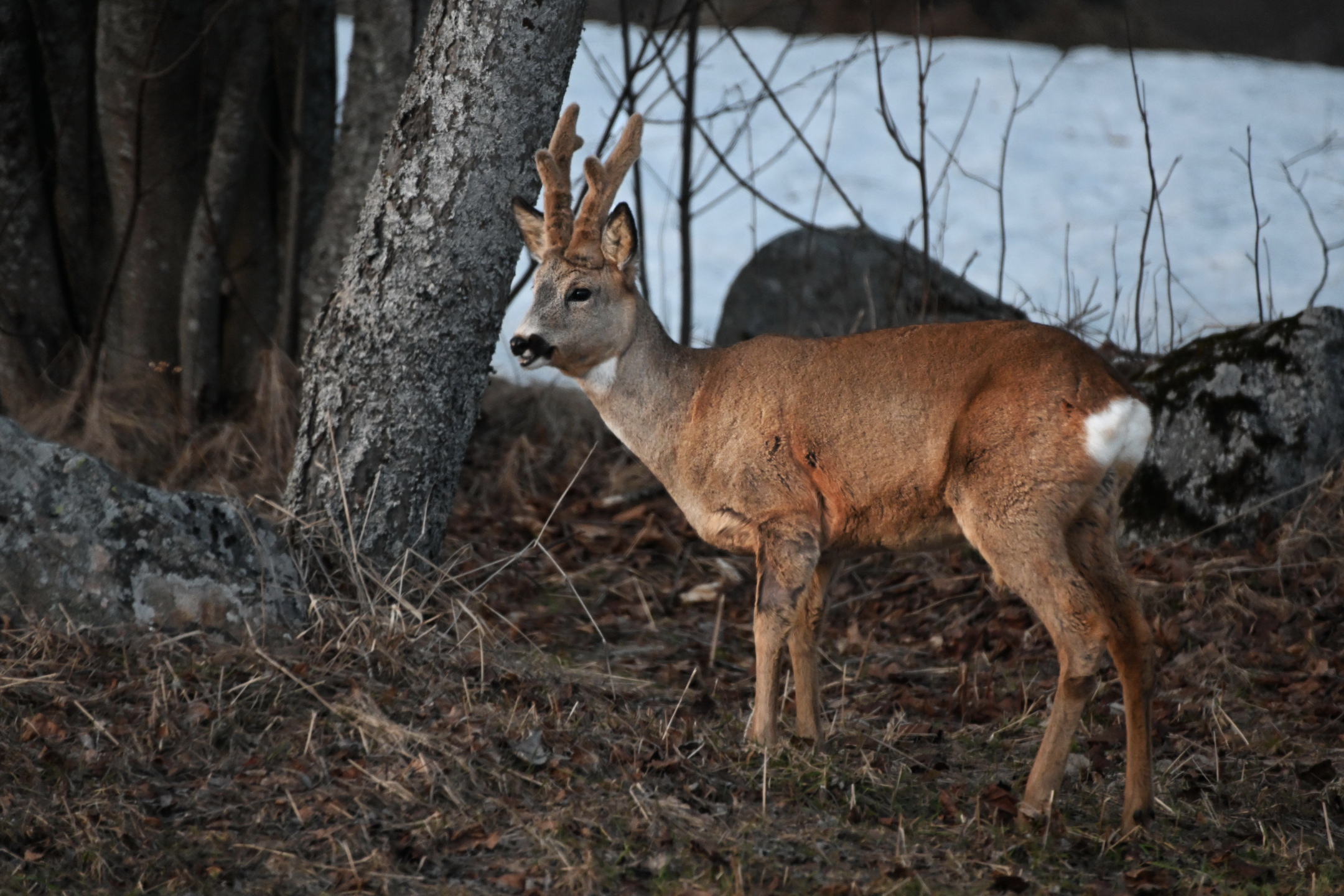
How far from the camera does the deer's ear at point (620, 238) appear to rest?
504 cm

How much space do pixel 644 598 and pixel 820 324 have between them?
376cm

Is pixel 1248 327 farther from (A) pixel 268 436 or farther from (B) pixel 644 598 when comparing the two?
(A) pixel 268 436

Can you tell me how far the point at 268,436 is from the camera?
7711 mm

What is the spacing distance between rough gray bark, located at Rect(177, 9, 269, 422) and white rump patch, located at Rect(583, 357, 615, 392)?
13.1 feet

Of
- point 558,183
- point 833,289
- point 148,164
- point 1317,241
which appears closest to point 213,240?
point 148,164

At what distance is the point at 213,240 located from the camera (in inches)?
322

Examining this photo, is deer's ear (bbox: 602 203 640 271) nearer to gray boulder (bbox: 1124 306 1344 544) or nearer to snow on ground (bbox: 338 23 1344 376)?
gray boulder (bbox: 1124 306 1344 544)

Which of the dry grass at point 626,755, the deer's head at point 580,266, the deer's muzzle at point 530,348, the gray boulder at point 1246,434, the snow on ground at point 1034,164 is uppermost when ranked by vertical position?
the snow on ground at point 1034,164

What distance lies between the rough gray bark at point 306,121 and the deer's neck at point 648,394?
376cm

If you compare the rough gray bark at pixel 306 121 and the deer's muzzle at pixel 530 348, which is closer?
the deer's muzzle at pixel 530 348

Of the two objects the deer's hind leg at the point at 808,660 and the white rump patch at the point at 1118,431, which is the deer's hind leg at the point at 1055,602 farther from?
the deer's hind leg at the point at 808,660

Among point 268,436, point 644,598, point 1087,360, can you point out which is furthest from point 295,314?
point 1087,360

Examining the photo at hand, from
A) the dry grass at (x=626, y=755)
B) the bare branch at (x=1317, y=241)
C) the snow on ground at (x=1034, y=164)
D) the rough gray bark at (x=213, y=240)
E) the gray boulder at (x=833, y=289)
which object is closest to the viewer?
the dry grass at (x=626, y=755)

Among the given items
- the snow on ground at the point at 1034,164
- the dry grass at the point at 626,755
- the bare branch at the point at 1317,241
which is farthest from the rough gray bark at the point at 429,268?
the snow on ground at the point at 1034,164
